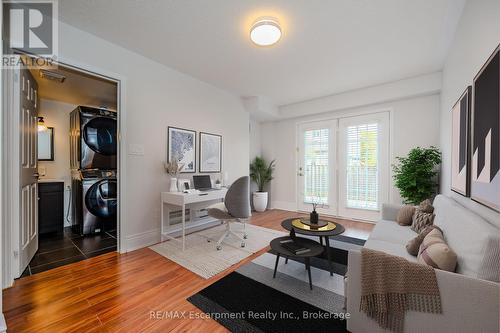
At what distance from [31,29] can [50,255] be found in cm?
246

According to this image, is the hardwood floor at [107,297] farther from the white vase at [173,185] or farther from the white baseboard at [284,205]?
the white baseboard at [284,205]

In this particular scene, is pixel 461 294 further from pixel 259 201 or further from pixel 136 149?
pixel 259 201

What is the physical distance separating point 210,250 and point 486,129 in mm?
2782

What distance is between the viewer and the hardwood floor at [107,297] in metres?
1.43

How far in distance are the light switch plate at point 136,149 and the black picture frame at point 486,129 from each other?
3.35 meters

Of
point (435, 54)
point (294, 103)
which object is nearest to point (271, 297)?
point (435, 54)

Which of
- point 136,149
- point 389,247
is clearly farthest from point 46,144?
point 389,247

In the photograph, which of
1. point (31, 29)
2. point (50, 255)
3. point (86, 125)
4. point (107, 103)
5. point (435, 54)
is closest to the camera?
point (31, 29)

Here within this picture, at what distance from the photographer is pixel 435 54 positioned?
2.75m

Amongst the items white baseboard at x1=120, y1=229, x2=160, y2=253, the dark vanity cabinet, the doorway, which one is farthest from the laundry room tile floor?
white baseboard at x1=120, y1=229, x2=160, y2=253

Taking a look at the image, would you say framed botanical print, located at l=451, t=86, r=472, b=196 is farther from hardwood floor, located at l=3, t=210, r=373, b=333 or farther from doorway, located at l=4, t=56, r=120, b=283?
doorway, located at l=4, t=56, r=120, b=283

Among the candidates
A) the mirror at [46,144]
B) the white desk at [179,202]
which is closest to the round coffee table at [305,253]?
the white desk at [179,202]

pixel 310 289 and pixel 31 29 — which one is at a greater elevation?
pixel 31 29

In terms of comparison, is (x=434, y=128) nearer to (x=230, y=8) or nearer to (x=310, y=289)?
(x=310, y=289)
